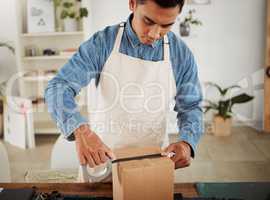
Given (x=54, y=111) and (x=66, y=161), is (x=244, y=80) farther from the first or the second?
(x=54, y=111)

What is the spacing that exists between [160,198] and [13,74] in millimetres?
2998

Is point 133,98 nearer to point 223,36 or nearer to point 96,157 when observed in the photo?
point 96,157

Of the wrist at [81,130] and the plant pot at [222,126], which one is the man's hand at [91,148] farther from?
the plant pot at [222,126]

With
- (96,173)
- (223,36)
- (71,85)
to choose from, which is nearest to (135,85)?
(71,85)

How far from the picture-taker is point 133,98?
1.19 meters

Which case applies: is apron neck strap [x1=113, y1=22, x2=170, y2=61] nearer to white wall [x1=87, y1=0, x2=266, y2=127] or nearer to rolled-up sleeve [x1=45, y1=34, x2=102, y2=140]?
rolled-up sleeve [x1=45, y1=34, x2=102, y2=140]

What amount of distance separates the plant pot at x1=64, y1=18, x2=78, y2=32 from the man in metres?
2.05

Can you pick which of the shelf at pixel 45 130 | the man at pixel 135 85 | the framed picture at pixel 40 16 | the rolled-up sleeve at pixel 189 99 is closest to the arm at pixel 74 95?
the man at pixel 135 85

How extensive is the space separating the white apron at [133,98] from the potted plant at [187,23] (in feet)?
7.14

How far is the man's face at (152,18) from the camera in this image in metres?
0.86

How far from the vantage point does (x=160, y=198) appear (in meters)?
0.83

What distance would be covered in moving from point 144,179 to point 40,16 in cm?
276

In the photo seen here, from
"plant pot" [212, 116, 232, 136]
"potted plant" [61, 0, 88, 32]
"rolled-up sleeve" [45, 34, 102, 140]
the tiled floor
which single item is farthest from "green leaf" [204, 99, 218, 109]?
"rolled-up sleeve" [45, 34, 102, 140]

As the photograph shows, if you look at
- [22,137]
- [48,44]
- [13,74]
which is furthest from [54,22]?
[22,137]
